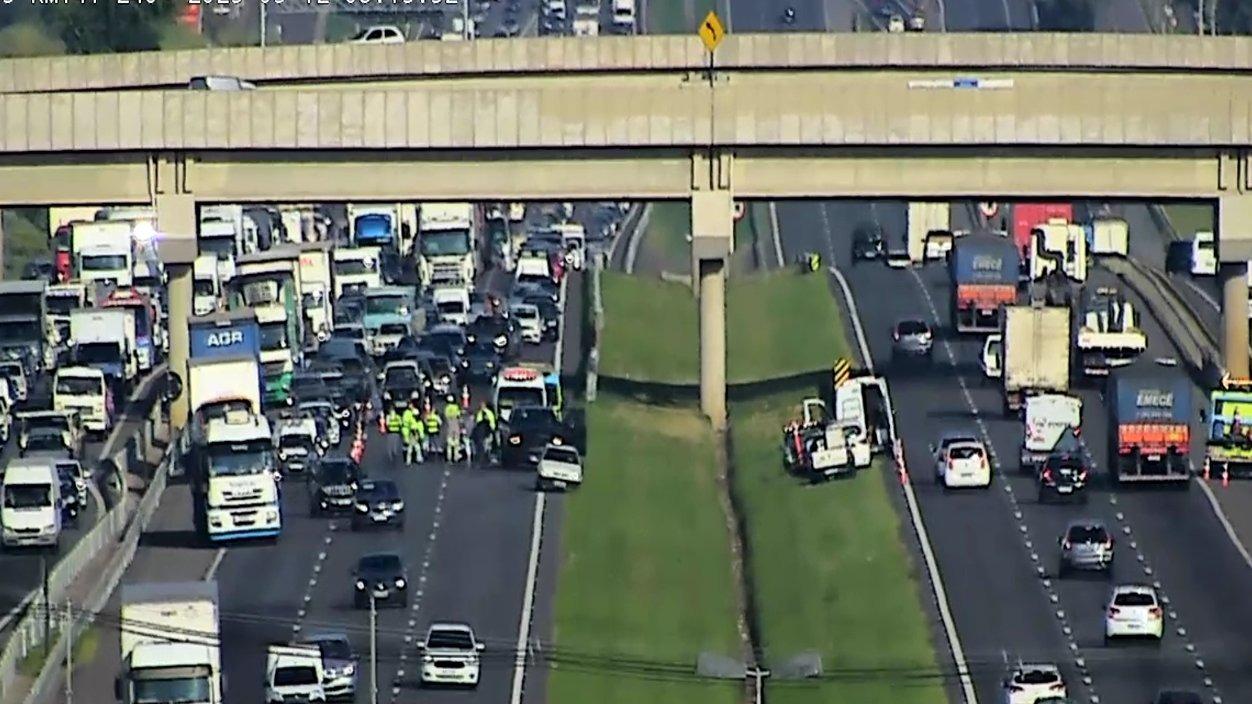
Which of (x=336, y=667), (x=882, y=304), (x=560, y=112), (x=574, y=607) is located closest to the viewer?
(x=336, y=667)

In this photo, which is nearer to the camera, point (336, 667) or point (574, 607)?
point (336, 667)

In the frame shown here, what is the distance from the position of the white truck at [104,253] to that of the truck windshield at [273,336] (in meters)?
18.1

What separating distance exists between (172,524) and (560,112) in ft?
62.3

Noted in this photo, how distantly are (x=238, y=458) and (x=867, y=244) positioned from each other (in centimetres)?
6845

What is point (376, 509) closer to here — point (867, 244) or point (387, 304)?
point (387, 304)

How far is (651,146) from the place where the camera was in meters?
109

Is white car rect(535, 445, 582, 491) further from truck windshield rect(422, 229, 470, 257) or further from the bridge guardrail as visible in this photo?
truck windshield rect(422, 229, 470, 257)

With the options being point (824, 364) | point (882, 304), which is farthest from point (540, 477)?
point (882, 304)

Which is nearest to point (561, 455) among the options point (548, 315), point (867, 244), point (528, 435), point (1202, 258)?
point (528, 435)

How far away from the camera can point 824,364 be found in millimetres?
122625

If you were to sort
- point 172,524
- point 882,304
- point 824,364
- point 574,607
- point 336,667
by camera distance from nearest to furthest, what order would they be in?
1. point 336,667
2. point 574,607
3. point 172,524
4. point 824,364
5. point 882,304

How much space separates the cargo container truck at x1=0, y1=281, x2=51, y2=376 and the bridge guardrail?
390cm

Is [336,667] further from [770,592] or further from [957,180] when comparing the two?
[957,180]

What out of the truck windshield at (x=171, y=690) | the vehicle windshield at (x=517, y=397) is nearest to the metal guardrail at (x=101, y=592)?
the truck windshield at (x=171, y=690)
